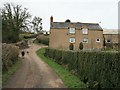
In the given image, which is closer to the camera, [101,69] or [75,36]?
[101,69]

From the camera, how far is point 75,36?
6681 cm

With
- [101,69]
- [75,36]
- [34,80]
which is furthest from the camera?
[75,36]

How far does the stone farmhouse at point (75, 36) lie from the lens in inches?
2606

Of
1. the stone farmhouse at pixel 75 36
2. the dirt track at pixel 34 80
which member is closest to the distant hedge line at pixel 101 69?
the dirt track at pixel 34 80

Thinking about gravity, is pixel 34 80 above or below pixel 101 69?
below

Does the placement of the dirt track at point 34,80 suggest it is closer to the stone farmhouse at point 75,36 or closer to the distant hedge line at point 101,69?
the distant hedge line at point 101,69

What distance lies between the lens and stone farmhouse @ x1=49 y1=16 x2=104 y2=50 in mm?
66188

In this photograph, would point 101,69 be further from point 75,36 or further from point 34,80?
point 75,36

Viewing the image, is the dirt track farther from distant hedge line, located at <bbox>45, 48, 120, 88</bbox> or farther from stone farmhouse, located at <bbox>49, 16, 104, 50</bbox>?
stone farmhouse, located at <bbox>49, 16, 104, 50</bbox>

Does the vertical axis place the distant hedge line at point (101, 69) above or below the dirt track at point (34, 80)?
above

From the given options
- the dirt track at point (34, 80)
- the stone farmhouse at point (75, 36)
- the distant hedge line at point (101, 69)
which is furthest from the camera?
the stone farmhouse at point (75, 36)

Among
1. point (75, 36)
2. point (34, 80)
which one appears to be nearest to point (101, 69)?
point (34, 80)

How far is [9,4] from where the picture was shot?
8388 centimetres

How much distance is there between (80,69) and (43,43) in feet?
204
